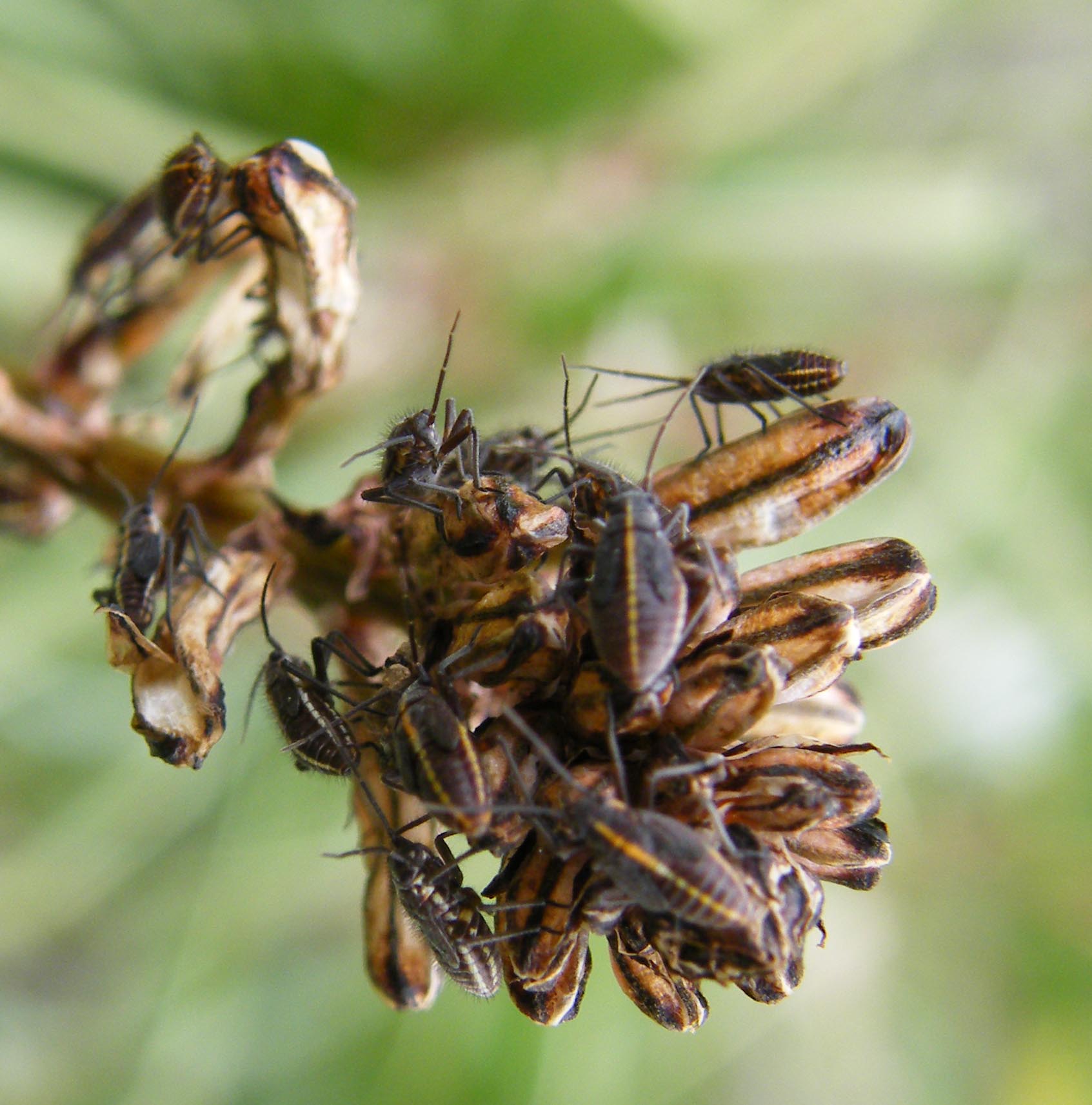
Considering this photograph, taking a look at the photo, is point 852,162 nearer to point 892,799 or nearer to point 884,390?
point 884,390

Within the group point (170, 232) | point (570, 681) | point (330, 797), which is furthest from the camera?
point (330, 797)

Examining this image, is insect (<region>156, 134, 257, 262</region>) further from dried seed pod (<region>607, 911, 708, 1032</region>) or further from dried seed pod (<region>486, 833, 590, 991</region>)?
dried seed pod (<region>607, 911, 708, 1032</region>)

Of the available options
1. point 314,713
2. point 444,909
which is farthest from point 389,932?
point 314,713

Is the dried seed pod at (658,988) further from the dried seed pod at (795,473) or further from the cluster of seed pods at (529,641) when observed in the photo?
the dried seed pod at (795,473)

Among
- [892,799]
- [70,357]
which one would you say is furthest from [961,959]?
[70,357]

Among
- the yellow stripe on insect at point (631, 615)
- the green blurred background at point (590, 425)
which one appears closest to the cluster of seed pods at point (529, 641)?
the yellow stripe on insect at point (631, 615)

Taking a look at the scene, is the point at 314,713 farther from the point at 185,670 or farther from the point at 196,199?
the point at 196,199
